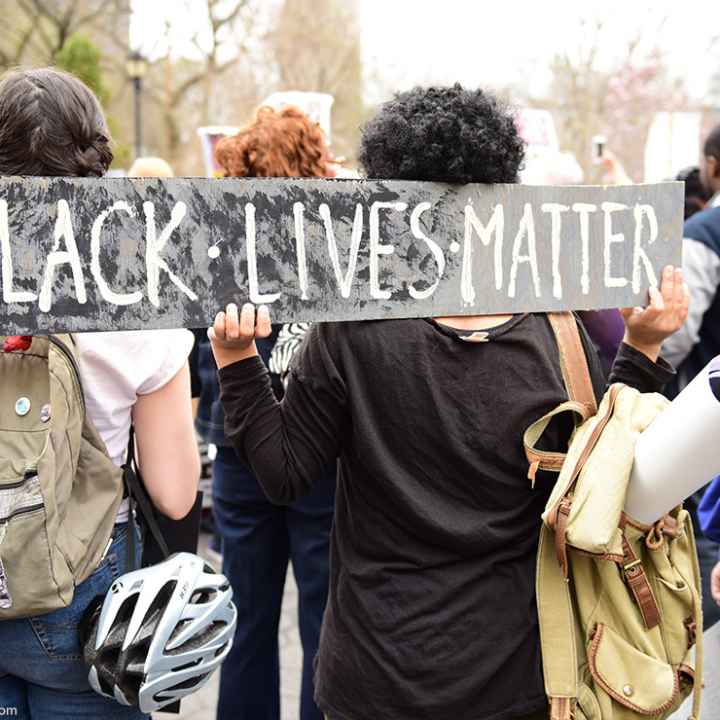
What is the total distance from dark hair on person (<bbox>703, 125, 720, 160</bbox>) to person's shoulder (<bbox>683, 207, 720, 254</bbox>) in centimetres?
52

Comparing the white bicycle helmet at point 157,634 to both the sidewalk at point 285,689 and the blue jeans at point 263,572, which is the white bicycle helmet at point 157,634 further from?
the sidewalk at point 285,689

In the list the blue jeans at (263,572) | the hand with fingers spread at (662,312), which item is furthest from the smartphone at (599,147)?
the hand with fingers spread at (662,312)

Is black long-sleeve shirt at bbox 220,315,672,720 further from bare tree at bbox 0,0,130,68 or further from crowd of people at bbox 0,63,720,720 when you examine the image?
bare tree at bbox 0,0,130,68

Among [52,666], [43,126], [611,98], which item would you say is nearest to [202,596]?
[52,666]

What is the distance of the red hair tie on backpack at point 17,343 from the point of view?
5.35ft

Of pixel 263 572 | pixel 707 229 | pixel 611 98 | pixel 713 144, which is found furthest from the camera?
pixel 611 98

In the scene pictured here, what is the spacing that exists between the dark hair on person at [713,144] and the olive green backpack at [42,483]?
9.07 ft

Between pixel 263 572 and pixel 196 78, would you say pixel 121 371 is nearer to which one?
pixel 263 572

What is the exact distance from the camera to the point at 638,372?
6.05 feet

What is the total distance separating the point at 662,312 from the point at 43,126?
1.17 meters

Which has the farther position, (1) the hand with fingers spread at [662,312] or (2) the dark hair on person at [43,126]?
(1) the hand with fingers spread at [662,312]

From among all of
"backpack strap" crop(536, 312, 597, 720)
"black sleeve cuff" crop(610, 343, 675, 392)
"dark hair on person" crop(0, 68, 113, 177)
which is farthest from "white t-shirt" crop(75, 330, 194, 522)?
"black sleeve cuff" crop(610, 343, 675, 392)

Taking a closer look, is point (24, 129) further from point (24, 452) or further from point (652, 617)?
point (652, 617)

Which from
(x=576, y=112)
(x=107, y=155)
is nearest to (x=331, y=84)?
(x=576, y=112)
